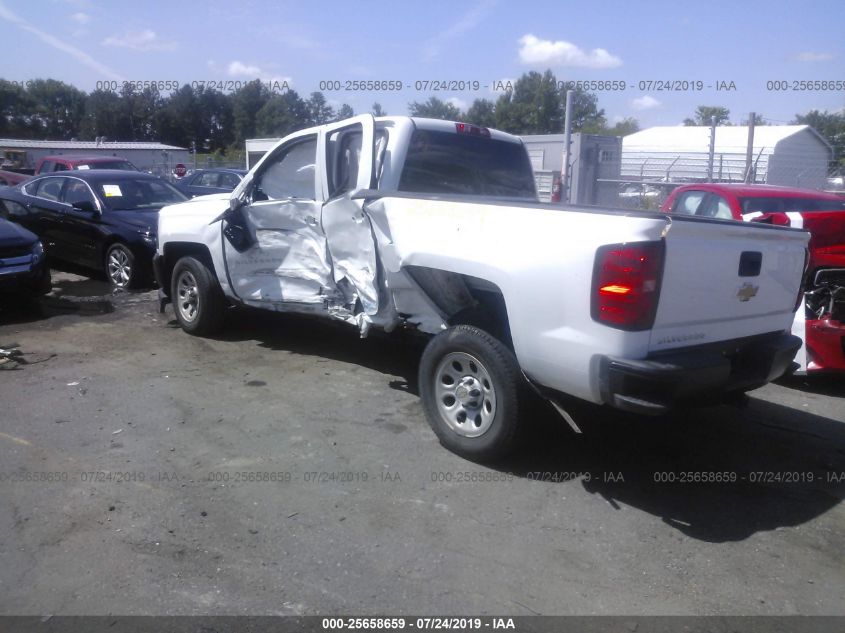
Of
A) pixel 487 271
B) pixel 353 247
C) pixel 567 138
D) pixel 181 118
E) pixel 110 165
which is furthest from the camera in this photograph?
pixel 181 118

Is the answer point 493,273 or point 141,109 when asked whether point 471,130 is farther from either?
point 141,109

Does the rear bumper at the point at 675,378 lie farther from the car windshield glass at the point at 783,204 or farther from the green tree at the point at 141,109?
the green tree at the point at 141,109

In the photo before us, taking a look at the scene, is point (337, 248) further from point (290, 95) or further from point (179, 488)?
point (290, 95)

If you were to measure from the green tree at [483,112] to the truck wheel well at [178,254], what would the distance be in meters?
27.9

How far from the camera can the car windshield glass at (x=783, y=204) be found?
7438mm

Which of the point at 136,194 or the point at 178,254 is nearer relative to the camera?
the point at 178,254

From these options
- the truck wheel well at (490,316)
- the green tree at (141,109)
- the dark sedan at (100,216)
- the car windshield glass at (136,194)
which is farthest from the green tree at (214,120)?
the truck wheel well at (490,316)

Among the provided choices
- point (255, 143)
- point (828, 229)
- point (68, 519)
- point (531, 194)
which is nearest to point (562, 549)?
point (68, 519)

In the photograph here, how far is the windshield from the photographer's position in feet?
18.3

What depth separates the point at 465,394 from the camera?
15.0 feet

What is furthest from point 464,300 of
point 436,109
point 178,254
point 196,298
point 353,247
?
point 436,109

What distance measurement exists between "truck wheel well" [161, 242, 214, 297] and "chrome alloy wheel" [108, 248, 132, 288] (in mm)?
2611

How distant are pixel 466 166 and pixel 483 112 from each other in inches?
1224

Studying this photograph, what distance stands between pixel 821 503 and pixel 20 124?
68659 millimetres
